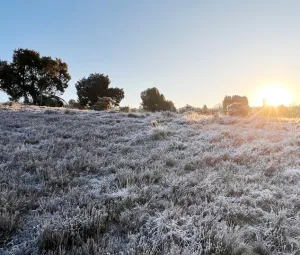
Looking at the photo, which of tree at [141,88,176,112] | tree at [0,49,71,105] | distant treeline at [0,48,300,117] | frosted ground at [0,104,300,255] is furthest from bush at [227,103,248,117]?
tree at [0,49,71,105]

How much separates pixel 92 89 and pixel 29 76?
442 inches

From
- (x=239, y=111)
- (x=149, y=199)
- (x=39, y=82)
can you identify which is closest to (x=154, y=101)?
(x=39, y=82)

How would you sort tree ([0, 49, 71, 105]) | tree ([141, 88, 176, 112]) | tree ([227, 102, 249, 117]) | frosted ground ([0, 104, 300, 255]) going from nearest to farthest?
1. frosted ground ([0, 104, 300, 255])
2. tree ([227, 102, 249, 117])
3. tree ([0, 49, 71, 105])
4. tree ([141, 88, 176, 112])

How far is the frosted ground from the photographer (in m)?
3.41

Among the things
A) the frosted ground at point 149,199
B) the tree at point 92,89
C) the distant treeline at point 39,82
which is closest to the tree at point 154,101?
the distant treeline at point 39,82

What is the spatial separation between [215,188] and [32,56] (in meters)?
42.5

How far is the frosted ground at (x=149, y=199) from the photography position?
3.41 metres

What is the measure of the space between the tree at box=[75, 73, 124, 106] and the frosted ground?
42495 mm

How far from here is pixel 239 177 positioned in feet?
19.2

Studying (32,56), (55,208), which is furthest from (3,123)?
(32,56)

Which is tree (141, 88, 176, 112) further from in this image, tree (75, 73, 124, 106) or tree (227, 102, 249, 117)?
tree (227, 102, 249, 117)

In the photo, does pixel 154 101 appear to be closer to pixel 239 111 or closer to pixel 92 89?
pixel 92 89

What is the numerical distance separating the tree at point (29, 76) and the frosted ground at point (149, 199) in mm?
35869

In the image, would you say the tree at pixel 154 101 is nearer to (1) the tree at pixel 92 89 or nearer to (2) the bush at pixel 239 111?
(1) the tree at pixel 92 89
